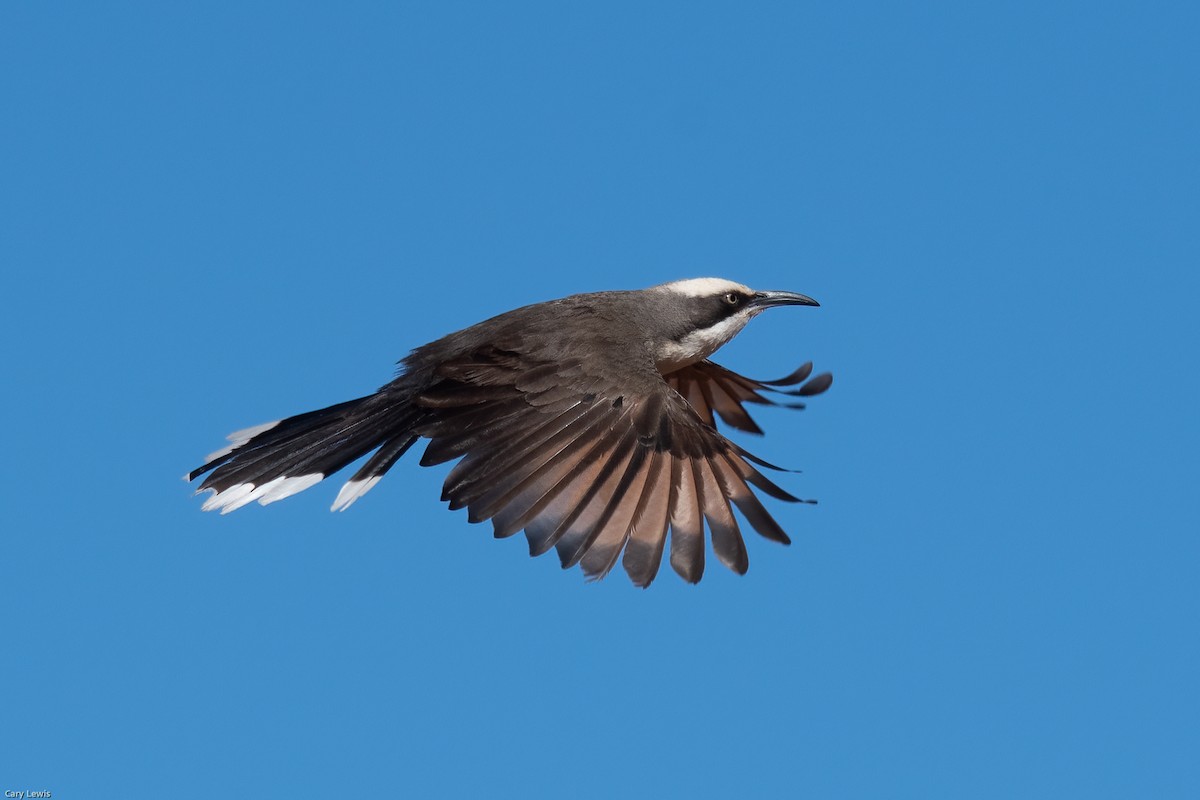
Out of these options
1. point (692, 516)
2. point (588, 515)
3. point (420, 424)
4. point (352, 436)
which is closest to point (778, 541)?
point (692, 516)

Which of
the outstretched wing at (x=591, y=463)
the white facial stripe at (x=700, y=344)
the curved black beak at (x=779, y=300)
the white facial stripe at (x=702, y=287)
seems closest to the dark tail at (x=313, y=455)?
the outstretched wing at (x=591, y=463)

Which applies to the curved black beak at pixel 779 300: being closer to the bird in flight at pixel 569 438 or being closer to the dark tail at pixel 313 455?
the bird in flight at pixel 569 438

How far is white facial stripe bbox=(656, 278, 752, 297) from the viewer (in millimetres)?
7785

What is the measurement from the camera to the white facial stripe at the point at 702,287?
779 cm

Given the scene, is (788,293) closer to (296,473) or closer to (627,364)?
(627,364)

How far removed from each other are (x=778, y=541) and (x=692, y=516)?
0.43 meters

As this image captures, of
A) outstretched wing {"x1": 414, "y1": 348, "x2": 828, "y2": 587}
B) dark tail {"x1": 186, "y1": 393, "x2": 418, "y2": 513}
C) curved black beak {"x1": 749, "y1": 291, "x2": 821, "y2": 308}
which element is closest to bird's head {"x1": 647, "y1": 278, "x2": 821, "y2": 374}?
curved black beak {"x1": 749, "y1": 291, "x2": 821, "y2": 308}

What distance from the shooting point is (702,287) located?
7836mm

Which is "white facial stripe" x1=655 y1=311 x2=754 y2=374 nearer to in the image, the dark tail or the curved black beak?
the curved black beak

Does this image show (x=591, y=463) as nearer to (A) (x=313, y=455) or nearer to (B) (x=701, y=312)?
(A) (x=313, y=455)

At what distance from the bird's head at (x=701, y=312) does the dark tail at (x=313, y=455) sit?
5.94 feet

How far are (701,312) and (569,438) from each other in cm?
200

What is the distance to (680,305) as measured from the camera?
7.70 m

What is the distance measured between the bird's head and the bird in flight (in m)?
0.01
